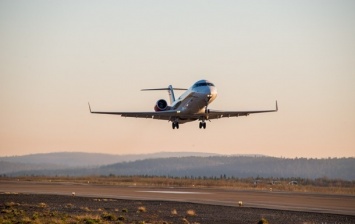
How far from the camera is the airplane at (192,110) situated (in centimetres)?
5334

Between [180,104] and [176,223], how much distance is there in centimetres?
2564

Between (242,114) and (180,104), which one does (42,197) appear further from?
(242,114)

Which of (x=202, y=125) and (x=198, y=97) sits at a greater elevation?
(x=198, y=97)

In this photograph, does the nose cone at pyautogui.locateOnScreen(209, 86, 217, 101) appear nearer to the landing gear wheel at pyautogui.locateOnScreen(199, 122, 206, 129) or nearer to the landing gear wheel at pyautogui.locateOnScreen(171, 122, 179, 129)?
the landing gear wheel at pyautogui.locateOnScreen(199, 122, 206, 129)

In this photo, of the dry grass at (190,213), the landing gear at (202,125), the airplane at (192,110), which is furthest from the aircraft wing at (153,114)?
the dry grass at (190,213)

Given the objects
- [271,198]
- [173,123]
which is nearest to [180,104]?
[173,123]

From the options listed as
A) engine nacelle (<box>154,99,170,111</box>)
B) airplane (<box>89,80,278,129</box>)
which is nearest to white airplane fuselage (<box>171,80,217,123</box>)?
airplane (<box>89,80,278,129</box>)

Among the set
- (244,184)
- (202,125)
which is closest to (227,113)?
(202,125)

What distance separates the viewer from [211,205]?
41.4 m

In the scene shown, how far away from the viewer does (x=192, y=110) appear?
55.2 meters

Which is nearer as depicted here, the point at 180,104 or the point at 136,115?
the point at 180,104

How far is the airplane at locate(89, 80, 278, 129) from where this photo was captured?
53344mm

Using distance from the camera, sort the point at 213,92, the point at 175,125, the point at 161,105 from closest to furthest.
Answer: the point at 213,92 < the point at 175,125 < the point at 161,105

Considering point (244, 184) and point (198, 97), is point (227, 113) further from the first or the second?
point (244, 184)
